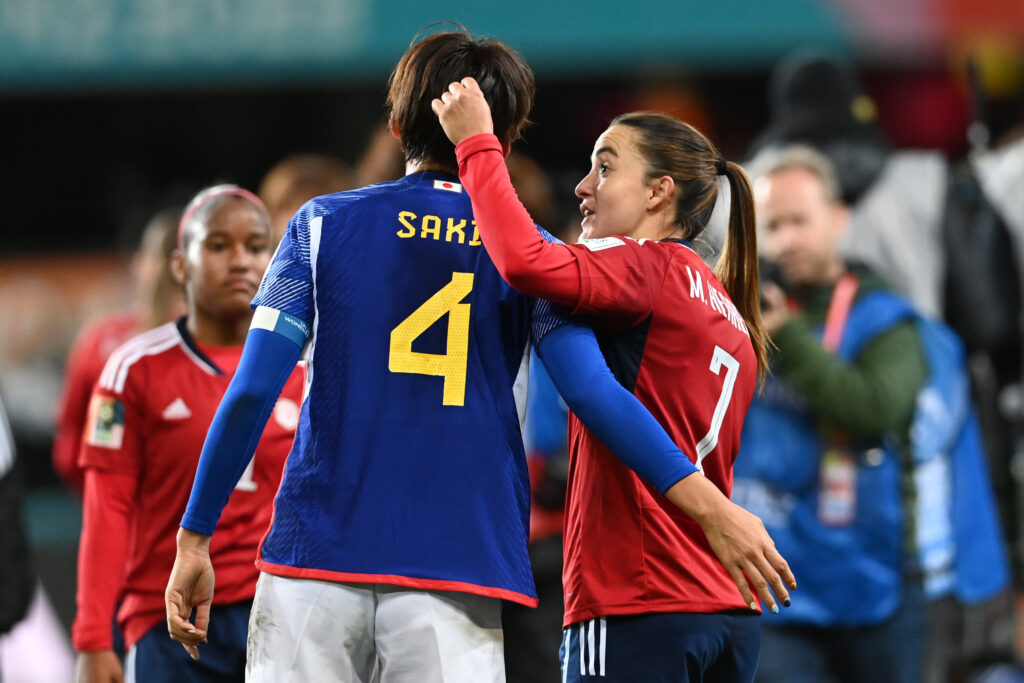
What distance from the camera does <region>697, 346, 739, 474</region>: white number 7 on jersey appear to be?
10.1 feet

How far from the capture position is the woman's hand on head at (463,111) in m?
2.90

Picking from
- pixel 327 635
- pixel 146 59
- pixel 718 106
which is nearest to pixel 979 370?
pixel 327 635

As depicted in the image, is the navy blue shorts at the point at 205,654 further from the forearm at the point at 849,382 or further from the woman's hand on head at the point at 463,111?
the forearm at the point at 849,382

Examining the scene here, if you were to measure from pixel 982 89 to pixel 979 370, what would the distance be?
59.8 inches

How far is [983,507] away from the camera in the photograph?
518 centimetres

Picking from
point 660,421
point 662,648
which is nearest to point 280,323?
point 660,421

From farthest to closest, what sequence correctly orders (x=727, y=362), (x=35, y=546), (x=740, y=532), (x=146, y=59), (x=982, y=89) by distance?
(x=146, y=59) → (x=35, y=546) → (x=982, y=89) → (x=727, y=362) → (x=740, y=532)

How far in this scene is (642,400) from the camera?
3025 millimetres

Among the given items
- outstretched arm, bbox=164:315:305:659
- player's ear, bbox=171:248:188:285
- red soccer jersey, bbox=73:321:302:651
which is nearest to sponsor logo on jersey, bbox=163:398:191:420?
red soccer jersey, bbox=73:321:302:651

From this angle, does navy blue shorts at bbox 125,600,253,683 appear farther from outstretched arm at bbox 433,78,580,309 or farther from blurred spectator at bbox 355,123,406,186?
blurred spectator at bbox 355,123,406,186

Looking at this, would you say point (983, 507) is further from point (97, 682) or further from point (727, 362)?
point (97, 682)

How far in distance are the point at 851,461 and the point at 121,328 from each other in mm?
3607

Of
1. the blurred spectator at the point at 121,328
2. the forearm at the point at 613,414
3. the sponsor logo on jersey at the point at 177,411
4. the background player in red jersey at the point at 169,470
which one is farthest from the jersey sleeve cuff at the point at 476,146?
the blurred spectator at the point at 121,328

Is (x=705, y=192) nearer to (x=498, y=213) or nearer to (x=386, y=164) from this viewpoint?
(x=498, y=213)
